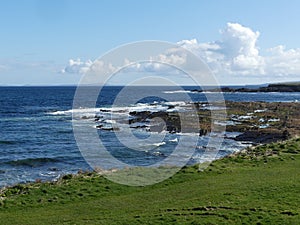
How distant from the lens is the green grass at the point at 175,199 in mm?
16391

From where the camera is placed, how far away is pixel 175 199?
18641 millimetres

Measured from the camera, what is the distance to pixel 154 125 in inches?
2522

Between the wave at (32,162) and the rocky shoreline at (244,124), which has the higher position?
the rocky shoreline at (244,124)

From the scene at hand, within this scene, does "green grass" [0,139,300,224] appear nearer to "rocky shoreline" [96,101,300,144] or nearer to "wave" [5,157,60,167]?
"wave" [5,157,60,167]

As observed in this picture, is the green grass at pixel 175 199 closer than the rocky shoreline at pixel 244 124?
Yes

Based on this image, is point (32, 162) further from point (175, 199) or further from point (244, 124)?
point (244, 124)

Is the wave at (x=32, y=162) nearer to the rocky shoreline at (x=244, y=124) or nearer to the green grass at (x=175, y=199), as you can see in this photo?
the green grass at (x=175, y=199)

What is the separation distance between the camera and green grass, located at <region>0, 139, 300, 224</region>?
53.8ft

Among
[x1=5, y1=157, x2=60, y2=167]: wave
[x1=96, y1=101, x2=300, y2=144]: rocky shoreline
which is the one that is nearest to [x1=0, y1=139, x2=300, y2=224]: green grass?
[x1=5, y1=157, x2=60, y2=167]: wave

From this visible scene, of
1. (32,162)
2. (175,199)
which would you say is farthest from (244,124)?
(175,199)

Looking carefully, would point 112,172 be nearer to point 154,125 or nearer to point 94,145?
point 94,145

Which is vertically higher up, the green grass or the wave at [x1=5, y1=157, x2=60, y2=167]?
the green grass

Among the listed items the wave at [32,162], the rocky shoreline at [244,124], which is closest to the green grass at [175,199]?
the wave at [32,162]

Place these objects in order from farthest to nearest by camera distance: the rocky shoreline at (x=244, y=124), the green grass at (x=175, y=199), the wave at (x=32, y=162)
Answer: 1. the rocky shoreline at (x=244, y=124)
2. the wave at (x=32, y=162)
3. the green grass at (x=175, y=199)
